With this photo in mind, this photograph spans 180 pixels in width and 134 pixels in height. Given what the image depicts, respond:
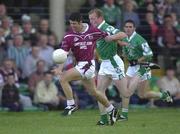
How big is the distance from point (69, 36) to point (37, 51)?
6559 mm

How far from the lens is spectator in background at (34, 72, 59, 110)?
20750 millimetres

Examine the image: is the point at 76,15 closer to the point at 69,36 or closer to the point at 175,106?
the point at 69,36

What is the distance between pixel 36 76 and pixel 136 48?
15.0 feet

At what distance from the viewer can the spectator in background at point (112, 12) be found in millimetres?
22391

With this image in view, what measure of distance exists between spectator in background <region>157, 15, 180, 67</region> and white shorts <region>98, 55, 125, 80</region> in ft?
21.4

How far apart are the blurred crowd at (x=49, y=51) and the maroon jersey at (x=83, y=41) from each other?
5787 millimetres

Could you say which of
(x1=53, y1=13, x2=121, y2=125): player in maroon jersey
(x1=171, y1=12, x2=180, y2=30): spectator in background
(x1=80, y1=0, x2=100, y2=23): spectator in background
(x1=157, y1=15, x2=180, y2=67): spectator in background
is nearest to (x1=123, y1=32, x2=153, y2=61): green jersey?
(x1=53, y1=13, x2=121, y2=125): player in maroon jersey

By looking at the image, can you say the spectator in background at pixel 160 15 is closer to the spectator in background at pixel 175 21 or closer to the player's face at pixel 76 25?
the spectator in background at pixel 175 21

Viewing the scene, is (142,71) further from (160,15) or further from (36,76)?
(160,15)

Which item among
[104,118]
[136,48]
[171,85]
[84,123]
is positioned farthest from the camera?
[171,85]

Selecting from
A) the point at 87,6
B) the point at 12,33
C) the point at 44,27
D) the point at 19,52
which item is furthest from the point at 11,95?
the point at 87,6

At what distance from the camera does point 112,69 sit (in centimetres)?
1623

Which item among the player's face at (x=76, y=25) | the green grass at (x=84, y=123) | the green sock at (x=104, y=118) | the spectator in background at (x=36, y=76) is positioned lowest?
the green grass at (x=84, y=123)

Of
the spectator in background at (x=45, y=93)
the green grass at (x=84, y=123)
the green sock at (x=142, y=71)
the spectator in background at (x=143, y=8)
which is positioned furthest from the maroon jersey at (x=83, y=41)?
the spectator in background at (x=143, y=8)
